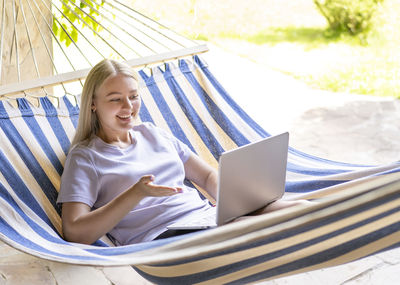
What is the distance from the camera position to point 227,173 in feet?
5.95

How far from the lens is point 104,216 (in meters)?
1.94

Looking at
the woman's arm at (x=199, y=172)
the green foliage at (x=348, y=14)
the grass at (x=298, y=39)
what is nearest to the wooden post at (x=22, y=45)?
the woman's arm at (x=199, y=172)

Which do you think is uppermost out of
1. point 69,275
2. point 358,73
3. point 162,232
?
point 162,232

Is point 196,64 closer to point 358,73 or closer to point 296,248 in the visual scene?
point 296,248

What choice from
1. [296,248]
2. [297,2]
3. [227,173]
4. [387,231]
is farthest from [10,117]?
[297,2]

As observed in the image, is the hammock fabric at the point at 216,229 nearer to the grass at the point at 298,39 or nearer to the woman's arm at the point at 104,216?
the woman's arm at the point at 104,216

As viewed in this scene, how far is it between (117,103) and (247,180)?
58cm

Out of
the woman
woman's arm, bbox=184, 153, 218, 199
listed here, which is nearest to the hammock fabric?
the woman

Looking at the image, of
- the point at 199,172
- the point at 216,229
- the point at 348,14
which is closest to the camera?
the point at 216,229

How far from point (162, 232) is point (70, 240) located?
30 cm

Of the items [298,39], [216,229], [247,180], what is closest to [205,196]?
[247,180]

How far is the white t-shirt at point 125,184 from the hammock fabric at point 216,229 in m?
0.13

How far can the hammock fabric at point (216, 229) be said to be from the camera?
1561mm

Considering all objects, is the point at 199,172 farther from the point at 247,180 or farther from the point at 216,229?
the point at 216,229
